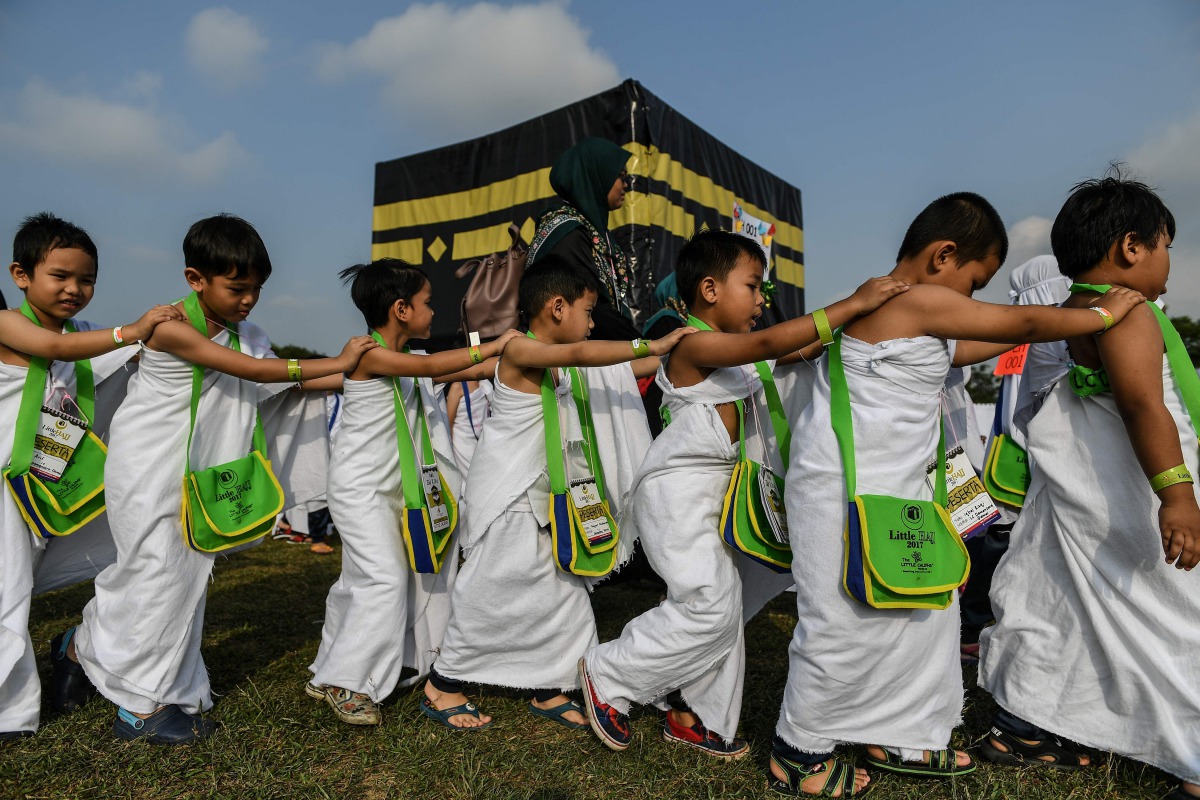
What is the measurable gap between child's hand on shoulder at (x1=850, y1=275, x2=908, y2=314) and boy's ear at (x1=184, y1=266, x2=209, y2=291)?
2.20m

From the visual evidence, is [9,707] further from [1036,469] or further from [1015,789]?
[1036,469]

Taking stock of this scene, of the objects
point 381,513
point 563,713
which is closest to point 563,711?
point 563,713

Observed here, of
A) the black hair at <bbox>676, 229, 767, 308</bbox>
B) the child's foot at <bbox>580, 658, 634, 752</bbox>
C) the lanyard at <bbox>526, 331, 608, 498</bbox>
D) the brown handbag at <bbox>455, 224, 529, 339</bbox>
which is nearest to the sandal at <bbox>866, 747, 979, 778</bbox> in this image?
the child's foot at <bbox>580, 658, 634, 752</bbox>

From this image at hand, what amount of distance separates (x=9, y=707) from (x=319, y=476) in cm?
127

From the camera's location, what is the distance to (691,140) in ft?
21.5

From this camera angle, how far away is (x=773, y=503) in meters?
2.45

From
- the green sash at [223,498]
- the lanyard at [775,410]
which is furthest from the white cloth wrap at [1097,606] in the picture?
the green sash at [223,498]

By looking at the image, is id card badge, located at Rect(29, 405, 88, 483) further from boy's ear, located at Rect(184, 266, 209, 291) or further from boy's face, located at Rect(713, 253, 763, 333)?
boy's face, located at Rect(713, 253, 763, 333)

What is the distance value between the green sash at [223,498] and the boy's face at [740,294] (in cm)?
174

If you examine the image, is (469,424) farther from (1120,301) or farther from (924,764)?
(1120,301)

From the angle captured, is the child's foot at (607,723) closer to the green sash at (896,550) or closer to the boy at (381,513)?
the boy at (381,513)

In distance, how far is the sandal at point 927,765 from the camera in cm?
225

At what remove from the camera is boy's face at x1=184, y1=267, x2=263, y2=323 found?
285 centimetres

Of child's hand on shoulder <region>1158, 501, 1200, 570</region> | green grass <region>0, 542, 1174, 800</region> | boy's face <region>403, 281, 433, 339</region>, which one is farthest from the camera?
boy's face <region>403, 281, 433, 339</region>
